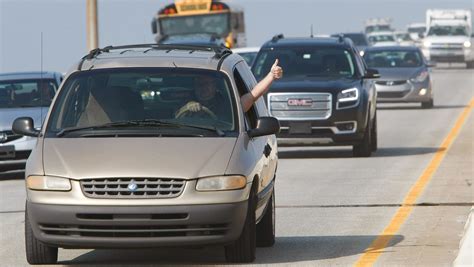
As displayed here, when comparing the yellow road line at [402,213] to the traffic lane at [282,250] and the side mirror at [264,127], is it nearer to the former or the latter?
the traffic lane at [282,250]

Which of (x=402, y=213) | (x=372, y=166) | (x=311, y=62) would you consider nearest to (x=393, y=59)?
(x=311, y=62)

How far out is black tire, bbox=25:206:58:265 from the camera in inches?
441

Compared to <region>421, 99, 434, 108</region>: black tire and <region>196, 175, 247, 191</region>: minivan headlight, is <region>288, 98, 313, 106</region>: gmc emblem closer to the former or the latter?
<region>196, 175, 247, 191</region>: minivan headlight

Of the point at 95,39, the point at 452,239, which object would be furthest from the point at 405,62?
the point at 452,239

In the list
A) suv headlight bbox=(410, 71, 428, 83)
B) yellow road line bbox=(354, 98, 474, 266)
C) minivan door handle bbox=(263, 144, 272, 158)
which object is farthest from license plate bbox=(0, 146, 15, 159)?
suv headlight bbox=(410, 71, 428, 83)

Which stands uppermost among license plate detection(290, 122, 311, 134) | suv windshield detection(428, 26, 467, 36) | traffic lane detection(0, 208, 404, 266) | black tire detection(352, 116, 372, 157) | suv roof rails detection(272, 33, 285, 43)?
traffic lane detection(0, 208, 404, 266)

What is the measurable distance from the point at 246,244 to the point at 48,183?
1472mm

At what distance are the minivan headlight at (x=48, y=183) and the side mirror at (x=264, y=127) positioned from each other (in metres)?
1.60

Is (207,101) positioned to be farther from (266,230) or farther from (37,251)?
(37,251)

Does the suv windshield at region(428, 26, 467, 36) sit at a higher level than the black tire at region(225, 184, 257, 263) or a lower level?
lower

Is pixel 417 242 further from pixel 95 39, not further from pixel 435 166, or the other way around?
pixel 95 39

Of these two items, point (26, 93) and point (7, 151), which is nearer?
point (7, 151)

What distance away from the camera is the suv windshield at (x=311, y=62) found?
24.5 metres

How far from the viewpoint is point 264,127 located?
11.8 meters
